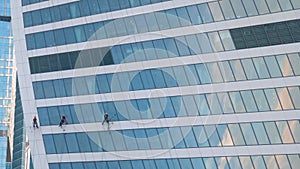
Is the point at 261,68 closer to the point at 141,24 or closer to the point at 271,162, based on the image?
the point at 271,162

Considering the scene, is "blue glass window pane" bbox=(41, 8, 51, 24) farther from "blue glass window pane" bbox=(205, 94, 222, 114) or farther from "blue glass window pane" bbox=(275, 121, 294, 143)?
"blue glass window pane" bbox=(275, 121, 294, 143)

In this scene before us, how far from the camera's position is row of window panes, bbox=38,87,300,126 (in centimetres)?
3669

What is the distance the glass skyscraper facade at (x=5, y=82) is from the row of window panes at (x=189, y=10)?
82054 millimetres

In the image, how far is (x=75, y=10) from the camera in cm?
4553

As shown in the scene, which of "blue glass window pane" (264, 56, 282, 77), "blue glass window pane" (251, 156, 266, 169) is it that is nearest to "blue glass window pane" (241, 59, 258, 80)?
"blue glass window pane" (264, 56, 282, 77)

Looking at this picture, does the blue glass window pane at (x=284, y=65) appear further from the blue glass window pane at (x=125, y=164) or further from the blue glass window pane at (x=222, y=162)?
the blue glass window pane at (x=125, y=164)

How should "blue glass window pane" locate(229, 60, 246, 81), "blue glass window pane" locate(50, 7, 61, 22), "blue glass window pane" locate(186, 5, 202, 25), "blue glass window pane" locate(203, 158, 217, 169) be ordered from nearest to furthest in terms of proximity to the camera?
"blue glass window pane" locate(203, 158, 217, 169)
"blue glass window pane" locate(229, 60, 246, 81)
"blue glass window pane" locate(186, 5, 202, 25)
"blue glass window pane" locate(50, 7, 61, 22)

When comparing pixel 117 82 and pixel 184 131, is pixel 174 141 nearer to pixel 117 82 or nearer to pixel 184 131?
pixel 184 131

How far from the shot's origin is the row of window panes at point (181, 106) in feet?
120

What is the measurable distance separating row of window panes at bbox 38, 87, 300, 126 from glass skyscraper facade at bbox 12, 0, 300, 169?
9 cm

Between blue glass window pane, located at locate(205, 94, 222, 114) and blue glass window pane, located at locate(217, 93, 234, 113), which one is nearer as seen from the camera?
Result: blue glass window pane, located at locate(217, 93, 234, 113)

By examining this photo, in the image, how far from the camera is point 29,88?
45938mm

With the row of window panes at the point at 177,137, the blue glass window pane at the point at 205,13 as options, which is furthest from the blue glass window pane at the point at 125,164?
the blue glass window pane at the point at 205,13

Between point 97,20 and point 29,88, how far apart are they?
1047 centimetres
